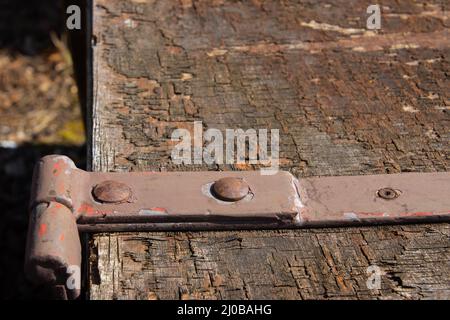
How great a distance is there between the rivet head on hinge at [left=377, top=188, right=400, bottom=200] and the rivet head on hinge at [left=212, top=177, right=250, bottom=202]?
0.24m

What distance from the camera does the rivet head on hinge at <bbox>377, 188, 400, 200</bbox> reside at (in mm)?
1290

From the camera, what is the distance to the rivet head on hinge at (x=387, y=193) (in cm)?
129

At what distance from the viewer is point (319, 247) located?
1.23m

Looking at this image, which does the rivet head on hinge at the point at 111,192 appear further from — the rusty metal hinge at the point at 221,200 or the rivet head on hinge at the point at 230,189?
the rivet head on hinge at the point at 230,189

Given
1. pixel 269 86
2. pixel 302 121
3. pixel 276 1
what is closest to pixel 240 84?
pixel 269 86

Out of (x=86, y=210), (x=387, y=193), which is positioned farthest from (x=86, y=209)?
(x=387, y=193)

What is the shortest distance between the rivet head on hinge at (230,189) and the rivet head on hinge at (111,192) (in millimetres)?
155

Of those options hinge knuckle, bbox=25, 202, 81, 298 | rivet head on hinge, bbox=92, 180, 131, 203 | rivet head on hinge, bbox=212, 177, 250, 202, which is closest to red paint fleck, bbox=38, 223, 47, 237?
hinge knuckle, bbox=25, 202, 81, 298

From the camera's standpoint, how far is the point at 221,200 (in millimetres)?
1270

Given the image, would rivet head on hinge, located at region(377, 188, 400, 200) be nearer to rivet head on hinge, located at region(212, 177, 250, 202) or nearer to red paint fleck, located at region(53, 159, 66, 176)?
rivet head on hinge, located at region(212, 177, 250, 202)

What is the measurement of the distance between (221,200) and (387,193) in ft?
0.97

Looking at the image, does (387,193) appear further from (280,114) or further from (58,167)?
(58,167)
